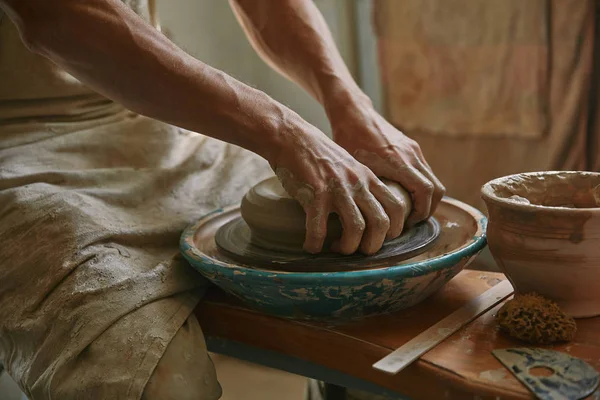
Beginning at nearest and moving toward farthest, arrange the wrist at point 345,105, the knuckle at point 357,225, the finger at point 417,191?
the knuckle at point 357,225, the finger at point 417,191, the wrist at point 345,105

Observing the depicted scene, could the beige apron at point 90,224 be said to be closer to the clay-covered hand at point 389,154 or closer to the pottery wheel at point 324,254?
the pottery wheel at point 324,254

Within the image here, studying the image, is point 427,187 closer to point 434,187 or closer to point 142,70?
point 434,187

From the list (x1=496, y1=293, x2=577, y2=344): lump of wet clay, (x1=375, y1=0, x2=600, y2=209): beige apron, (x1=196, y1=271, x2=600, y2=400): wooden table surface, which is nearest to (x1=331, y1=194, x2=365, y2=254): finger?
(x1=196, y1=271, x2=600, y2=400): wooden table surface

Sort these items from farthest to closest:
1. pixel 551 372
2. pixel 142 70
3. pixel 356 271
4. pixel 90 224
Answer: pixel 90 224
pixel 142 70
pixel 356 271
pixel 551 372

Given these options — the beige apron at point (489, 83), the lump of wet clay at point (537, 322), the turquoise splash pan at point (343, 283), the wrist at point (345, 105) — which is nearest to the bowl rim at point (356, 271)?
the turquoise splash pan at point (343, 283)

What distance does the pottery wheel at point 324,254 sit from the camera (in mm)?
966

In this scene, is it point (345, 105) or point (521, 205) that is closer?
point (521, 205)

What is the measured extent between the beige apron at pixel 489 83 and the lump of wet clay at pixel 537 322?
1120 millimetres

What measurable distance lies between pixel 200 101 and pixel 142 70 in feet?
0.31

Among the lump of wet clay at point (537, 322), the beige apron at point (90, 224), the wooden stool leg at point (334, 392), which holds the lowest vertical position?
the wooden stool leg at point (334, 392)

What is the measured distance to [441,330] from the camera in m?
0.90

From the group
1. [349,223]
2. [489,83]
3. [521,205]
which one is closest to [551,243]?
[521,205]

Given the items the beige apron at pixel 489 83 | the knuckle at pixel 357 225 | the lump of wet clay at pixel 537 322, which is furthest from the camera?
the beige apron at pixel 489 83

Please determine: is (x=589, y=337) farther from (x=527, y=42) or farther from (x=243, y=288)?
(x=527, y=42)
